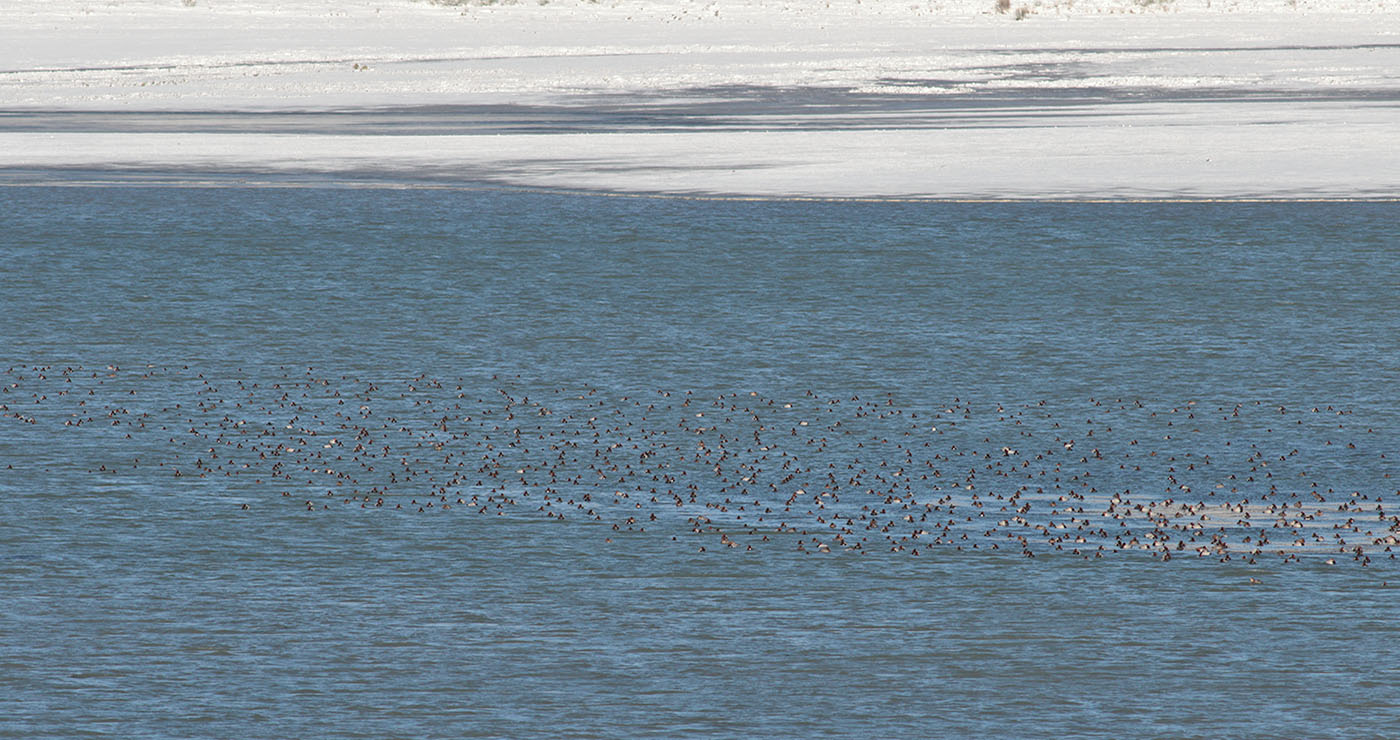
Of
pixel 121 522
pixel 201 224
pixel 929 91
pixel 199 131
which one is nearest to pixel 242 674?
pixel 121 522

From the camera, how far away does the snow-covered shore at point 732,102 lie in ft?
70.6

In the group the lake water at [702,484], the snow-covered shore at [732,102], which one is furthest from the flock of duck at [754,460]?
the snow-covered shore at [732,102]

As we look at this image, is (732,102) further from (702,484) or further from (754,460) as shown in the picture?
(702,484)

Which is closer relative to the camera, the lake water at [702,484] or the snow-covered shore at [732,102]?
the lake water at [702,484]

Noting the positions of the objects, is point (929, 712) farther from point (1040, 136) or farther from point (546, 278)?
point (1040, 136)

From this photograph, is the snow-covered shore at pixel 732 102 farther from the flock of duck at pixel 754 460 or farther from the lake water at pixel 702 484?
the flock of duck at pixel 754 460

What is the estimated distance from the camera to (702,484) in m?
9.55

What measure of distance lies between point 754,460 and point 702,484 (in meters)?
0.53

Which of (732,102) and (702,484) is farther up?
(732,102)

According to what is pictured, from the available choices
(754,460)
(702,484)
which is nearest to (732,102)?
(754,460)

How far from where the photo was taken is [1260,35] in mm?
43906

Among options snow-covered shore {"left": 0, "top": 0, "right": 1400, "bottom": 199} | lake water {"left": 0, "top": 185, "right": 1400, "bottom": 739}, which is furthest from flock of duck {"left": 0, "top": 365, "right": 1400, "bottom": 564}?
snow-covered shore {"left": 0, "top": 0, "right": 1400, "bottom": 199}

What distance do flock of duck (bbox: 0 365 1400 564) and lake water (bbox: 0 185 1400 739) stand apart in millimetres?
36

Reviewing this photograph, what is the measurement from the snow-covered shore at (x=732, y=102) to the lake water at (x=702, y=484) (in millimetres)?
4267
